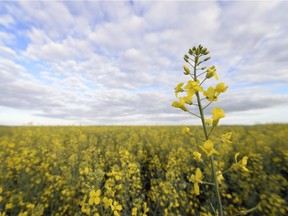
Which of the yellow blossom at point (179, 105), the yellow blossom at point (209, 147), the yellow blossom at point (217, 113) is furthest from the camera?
the yellow blossom at point (179, 105)

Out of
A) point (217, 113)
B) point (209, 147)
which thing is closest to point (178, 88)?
point (217, 113)

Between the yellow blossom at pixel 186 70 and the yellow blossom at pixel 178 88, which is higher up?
the yellow blossom at pixel 186 70

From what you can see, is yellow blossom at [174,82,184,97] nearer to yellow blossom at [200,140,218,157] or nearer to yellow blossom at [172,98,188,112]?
yellow blossom at [172,98,188,112]

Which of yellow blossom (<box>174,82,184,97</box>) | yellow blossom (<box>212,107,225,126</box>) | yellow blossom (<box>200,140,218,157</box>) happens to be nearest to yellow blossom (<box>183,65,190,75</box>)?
yellow blossom (<box>174,82,184,97</box>)

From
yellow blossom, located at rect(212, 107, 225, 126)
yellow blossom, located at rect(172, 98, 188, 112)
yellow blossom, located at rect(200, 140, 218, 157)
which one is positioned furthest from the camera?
yellow blossom, located at rect(172, 98, 188, 112)

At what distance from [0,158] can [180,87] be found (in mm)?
5229

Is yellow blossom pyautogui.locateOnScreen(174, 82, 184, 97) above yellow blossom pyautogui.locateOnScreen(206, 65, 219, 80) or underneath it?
underneath

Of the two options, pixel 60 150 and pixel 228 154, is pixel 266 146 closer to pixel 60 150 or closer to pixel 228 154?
pixel 228 154

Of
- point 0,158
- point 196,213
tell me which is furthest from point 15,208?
point 196,213

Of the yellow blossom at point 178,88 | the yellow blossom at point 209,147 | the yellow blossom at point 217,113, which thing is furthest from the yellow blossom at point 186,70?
the yellow blossom at point 209,147

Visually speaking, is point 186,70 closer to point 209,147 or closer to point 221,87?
point 221,87

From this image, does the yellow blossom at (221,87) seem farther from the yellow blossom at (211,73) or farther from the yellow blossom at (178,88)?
the yellow blossom at (178,88)

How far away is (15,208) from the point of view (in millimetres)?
3533

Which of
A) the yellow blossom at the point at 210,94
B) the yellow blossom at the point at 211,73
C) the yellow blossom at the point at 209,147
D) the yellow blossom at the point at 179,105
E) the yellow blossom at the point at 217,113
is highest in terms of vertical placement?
the yellow blossom at the point at 211,73
